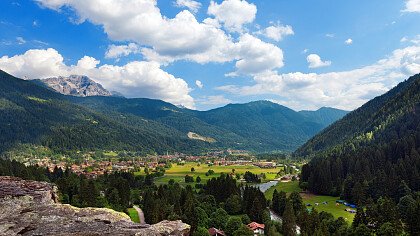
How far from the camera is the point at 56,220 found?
1889 cm

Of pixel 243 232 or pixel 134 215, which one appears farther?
pixel 134 215

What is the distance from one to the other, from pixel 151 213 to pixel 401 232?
6862 centimetres

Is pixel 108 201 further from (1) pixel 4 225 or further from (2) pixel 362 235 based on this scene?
(1) pixel 4 225

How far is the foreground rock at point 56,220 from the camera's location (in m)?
17.5

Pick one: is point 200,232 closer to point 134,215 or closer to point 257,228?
point 257,228

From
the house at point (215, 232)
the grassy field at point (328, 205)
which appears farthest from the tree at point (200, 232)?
the grassy field at point (328, 205)

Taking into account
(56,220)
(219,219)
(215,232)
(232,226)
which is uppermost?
(56,220)

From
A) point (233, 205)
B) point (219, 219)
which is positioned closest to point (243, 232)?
point (219, 219)

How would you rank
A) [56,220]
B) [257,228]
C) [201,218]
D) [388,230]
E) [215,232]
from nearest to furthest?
[56,220], [388,230], [215,232], [257,228], [201,218]

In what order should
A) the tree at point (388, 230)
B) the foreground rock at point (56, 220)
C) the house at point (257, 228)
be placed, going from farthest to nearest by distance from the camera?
1. the house at point (257, 228)
2. the tree at point (388, 230)
3. the foreground rock at point (56, 220)

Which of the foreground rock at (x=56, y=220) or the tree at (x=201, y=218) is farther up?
the foreground rock at (x=56, y=220)

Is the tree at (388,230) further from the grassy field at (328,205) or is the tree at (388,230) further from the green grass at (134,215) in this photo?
the green grass at (134,215)

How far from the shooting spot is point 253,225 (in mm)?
109500

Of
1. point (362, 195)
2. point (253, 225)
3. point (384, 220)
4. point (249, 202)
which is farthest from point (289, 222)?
point (362, 195)
